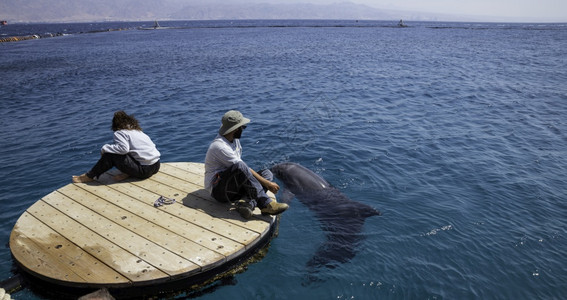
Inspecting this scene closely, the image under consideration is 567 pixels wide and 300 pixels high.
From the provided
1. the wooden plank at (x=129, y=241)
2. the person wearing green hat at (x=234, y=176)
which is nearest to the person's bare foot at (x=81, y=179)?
the wooden plank at (x=129, y=241)

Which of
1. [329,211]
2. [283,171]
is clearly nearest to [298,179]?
[283,171]

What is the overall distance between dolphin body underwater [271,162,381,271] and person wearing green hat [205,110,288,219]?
149 centimetres

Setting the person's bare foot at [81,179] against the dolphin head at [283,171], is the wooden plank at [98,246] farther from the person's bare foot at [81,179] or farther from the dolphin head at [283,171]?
the dolphin head at [283,171]

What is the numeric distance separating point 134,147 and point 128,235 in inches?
92.8

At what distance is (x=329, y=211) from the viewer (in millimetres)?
8383

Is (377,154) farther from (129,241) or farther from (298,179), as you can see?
(129,241)

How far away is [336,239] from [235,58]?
1413 inches

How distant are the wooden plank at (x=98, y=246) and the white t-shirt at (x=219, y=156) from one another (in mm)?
1987

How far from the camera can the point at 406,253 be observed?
7145 millimetres

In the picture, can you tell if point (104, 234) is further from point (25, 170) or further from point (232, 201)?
point (25, 170)

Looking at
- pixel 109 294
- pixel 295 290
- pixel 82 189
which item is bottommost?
pixel 295 290

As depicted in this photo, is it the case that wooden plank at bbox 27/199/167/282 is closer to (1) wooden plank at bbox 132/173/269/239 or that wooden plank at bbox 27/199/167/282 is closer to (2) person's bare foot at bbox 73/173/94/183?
(2) person's bare foot at bbox 73/173/94/183

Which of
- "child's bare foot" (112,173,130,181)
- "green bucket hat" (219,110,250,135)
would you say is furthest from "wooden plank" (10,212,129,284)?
"green bucket hat" (219,110,250,135)

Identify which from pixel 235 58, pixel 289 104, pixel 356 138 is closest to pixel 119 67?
pixel 235 58
